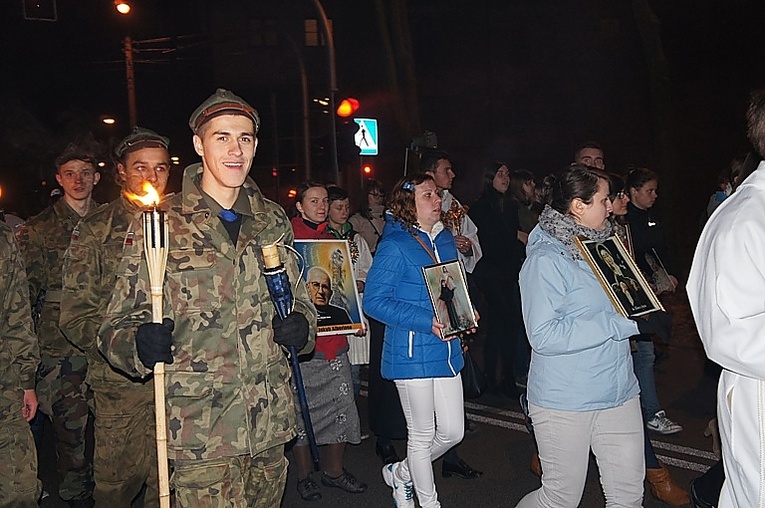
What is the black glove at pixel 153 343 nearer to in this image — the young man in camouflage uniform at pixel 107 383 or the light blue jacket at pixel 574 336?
the young man in camouflage uniform at pixel 107 383

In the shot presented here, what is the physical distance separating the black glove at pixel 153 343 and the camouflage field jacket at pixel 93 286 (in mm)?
1524

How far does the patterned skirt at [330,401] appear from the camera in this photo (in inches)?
232

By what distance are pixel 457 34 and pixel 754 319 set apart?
22.7m

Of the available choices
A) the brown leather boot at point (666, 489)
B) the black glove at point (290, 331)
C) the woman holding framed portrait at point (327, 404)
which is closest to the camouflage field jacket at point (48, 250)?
the woman holding framed portrait at point (327, 404)

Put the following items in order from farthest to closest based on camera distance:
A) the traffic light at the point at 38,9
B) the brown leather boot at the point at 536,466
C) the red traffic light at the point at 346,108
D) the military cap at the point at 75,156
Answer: the traffic light at the point at 38,9 → the red traffic light at the point at 346,108 → the brown leather boot at the point at 536,466 → the military cap at the point at 75,156

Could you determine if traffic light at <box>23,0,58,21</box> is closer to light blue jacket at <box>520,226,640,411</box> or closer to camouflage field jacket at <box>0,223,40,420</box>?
camouflage field jacket at <box>0,223,40,420</box>

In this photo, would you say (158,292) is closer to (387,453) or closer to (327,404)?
(327,404)

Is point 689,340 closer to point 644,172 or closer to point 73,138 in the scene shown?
point 644,172

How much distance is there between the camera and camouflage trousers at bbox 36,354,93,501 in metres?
5.34

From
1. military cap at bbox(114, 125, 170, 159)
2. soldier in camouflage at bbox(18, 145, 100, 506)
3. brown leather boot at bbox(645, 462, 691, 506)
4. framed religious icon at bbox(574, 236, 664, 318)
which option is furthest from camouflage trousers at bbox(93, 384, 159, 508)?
brown leather boot at bbox(645, 462, 691, 506)

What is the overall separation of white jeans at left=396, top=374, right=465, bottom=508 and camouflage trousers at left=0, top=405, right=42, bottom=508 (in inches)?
83.2

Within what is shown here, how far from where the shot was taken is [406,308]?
16.1 ft

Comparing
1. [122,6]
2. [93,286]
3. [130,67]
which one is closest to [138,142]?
[93,286]

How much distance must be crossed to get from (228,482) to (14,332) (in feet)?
5.22
